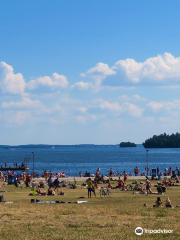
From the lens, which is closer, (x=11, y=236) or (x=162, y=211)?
(x=11, y=236)

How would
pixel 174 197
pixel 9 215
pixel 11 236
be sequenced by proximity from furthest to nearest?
pixel 174 197 → pixel 9 215 → pixel 11 236

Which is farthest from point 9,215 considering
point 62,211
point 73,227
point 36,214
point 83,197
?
point 83,197

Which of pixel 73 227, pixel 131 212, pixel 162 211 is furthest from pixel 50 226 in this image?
pixel 162 211

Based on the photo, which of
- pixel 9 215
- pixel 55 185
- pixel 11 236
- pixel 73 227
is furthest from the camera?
pixel 55 185

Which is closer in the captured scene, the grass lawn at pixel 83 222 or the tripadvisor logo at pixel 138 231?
the grass lawn at pixel 83 222

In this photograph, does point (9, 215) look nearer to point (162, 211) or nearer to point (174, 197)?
point (162, 211)

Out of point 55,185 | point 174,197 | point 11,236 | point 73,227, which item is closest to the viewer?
point 11,236

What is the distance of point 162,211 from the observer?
22578 millimetres

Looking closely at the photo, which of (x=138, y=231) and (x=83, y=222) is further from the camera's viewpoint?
(x=83, y=222)

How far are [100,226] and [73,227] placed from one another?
1.16 meters

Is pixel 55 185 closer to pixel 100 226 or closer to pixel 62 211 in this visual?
pixel 62 211

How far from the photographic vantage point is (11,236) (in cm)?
1661

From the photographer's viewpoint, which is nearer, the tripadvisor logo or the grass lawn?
the grass lawn

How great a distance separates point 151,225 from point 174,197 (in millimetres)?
12764
